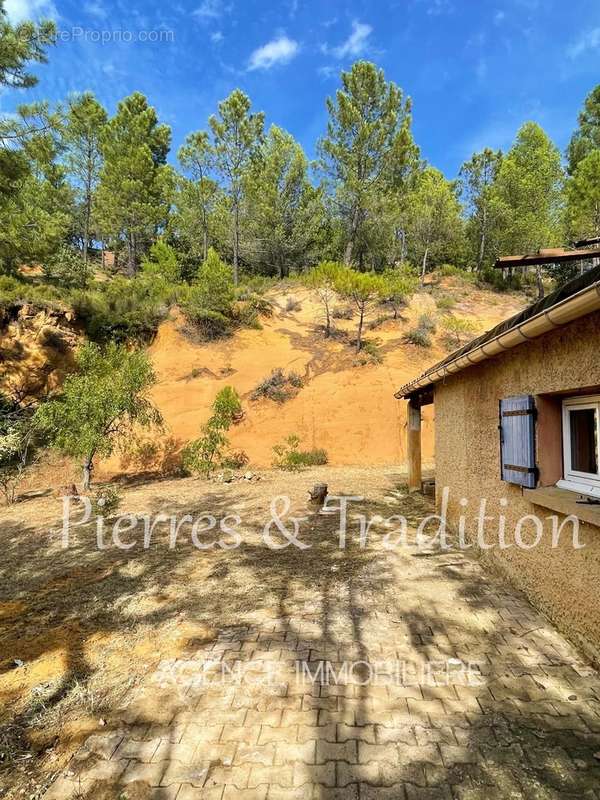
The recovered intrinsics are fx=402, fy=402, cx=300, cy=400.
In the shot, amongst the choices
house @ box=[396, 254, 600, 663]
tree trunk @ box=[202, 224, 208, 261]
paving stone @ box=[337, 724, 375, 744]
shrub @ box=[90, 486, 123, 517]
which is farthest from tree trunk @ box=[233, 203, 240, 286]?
paving stone @ box=[337, 724, 375, 744]

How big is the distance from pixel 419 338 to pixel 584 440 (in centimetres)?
1612

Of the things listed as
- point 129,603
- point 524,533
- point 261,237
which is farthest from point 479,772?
point 261,237

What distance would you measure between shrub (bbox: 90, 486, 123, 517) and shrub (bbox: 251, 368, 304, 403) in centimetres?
693

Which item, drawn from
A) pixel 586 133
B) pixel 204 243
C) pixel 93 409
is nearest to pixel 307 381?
pixel 93 409

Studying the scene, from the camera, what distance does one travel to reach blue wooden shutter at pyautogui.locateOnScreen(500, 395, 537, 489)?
12.0 feet

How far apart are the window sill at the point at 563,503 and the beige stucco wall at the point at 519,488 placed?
0.58ft

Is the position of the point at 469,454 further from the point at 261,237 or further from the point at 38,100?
the point at 261,237

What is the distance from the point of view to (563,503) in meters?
3.13

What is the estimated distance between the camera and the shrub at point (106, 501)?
8.28m

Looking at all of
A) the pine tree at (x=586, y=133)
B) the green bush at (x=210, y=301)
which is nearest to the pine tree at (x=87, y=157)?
the green bush at (x=210, y=301)

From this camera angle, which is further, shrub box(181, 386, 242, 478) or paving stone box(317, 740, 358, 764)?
shrub box(181, 386, 242, 478)

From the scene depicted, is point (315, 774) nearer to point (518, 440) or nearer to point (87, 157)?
point (518, 440)

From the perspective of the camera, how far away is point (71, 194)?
2369 cm

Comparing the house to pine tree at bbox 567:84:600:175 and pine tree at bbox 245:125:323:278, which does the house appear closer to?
pine tree at bbox 245:125:323:278
